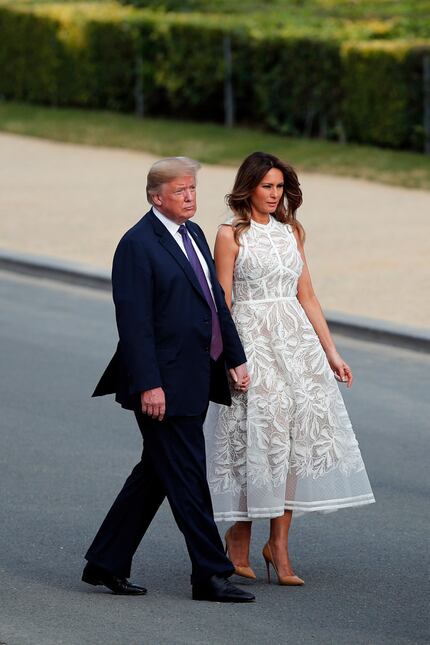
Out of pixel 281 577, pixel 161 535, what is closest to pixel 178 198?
pixel 281 577

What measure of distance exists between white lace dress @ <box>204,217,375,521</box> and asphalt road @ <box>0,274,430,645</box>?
39 cm

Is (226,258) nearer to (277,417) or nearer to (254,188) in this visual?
(254,188)

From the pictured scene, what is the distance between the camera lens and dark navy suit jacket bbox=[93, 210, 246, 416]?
6074 millimetres

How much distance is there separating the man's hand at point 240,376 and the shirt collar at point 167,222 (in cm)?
60

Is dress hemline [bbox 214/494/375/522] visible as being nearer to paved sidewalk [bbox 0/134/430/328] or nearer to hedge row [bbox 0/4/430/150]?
paved sidewalk [bbox 0/134/430/328]

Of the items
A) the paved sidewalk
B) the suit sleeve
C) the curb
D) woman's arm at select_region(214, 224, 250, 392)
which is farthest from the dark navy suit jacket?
the paved sidewalk

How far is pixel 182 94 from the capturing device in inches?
1011

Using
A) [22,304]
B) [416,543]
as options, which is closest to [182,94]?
[22,304]

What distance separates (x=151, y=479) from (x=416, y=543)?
154 centimetres

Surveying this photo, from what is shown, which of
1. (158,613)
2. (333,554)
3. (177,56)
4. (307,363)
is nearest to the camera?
(158,613)

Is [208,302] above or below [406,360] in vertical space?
above

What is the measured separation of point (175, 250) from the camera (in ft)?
20.3

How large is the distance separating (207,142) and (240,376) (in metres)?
17.2

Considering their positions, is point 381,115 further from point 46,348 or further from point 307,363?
point 307,363
